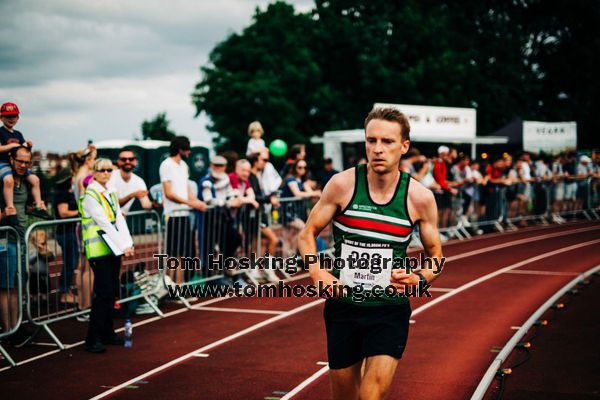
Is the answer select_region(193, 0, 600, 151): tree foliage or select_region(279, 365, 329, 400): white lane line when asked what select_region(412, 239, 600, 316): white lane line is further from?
select_region(193, 0, 600, 151): tree foliage

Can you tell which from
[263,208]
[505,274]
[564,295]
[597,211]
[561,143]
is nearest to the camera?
[564,295]

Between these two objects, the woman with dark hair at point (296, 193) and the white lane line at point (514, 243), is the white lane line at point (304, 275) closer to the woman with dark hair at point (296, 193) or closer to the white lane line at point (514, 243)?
the white lane line at point (514, 243)

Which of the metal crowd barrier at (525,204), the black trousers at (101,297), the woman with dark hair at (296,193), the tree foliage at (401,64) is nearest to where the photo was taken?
the black trousers at (101,297)

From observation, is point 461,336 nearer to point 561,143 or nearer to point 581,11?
point 561,143

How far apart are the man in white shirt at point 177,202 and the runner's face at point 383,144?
6.03m

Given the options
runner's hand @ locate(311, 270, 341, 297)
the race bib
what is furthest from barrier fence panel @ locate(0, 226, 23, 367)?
the race bib

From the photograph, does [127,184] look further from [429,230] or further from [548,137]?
[548,137]

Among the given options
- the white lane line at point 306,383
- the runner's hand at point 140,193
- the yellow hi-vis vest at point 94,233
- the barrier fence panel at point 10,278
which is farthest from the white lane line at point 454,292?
the runner's hand at point 140,193

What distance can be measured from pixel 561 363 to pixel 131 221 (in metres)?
5.48

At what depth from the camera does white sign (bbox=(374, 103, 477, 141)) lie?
2388 centimetres

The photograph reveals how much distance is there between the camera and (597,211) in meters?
23.4

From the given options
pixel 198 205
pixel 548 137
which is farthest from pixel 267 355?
pixel 548 137

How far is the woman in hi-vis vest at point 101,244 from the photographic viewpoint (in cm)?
747

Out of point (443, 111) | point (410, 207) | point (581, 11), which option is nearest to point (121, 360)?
point (410, 207)
